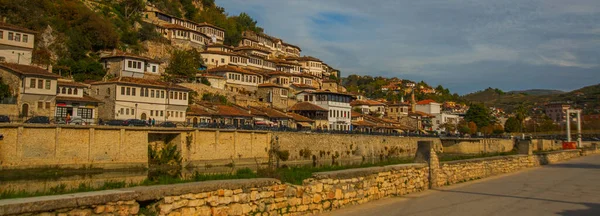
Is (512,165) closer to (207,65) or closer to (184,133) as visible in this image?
(184,133)

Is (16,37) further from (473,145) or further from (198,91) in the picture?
(473,145)

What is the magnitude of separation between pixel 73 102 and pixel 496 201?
4113cm

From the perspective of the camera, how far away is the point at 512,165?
84.7ft

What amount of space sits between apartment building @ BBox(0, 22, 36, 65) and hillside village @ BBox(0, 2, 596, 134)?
99 millimetres

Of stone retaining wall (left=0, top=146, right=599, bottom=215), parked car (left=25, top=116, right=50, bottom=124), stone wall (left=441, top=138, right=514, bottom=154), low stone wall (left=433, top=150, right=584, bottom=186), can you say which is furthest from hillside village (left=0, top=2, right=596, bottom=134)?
stone retaining wall (left=0, top=146, right=599, bottom=215)

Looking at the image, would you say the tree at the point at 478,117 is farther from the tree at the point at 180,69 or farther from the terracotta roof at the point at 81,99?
the terracotta roof at the point at 81,99

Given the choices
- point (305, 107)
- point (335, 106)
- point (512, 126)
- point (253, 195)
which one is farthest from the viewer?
point (512, 126)

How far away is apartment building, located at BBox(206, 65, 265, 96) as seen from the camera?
7562 cm

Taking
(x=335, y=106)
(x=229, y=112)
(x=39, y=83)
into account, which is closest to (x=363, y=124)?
(x=335, y=106)

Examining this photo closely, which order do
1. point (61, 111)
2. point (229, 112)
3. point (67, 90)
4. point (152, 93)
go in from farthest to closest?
point (229, 112) < point (152, 93) < point (67, 90) < point (61, 111)

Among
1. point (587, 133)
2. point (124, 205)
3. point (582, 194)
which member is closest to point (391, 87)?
point (587, 133)

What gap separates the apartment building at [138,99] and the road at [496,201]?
1489 inches

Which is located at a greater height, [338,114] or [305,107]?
[305,107]

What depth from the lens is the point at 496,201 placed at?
1405 cm
